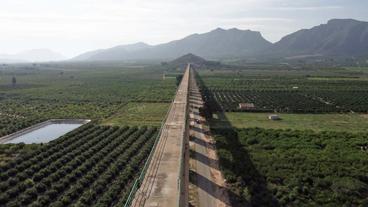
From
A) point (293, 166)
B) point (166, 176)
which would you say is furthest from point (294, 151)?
point (166, 176)

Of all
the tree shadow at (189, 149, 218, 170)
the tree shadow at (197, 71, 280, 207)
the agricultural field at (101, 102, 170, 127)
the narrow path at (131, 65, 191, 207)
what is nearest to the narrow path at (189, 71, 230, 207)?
the tree shadow at (189, 149, 218, 170)

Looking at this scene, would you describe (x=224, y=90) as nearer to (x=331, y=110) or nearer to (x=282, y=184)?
(x=331, y=110)

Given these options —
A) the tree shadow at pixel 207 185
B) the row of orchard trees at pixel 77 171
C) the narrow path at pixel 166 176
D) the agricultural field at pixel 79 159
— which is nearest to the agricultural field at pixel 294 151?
the tree shadow at pixel 207 185

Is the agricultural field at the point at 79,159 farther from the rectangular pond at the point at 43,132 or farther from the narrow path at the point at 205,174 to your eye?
the narrow path at the point at 205,174

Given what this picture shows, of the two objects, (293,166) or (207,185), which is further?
(293,166)

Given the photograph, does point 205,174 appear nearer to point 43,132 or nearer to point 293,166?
point 293,166

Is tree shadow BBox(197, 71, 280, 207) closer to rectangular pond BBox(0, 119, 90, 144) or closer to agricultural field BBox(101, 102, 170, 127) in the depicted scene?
agricultural field BBox(101, 102, 170, 127)
